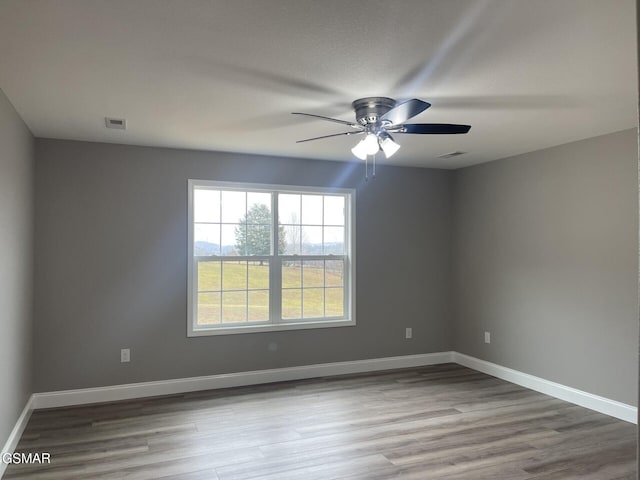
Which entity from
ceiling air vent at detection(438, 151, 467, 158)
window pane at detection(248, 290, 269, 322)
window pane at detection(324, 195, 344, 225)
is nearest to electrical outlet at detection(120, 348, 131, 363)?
window pane at detection(248, 290, 269, 322)

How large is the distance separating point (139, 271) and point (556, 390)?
4162mm

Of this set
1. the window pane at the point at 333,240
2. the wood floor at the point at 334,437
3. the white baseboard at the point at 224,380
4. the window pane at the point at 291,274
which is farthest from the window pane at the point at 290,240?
the wood floor at the point at 334,437

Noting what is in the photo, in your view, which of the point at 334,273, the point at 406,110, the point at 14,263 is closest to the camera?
the point at 406,110

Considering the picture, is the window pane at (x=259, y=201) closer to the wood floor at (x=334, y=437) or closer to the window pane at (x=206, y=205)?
the window pane at (x=206, y=205)

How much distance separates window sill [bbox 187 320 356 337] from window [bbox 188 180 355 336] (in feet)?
0.03

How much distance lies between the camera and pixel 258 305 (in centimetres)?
476

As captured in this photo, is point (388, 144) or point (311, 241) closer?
point (388, 144)

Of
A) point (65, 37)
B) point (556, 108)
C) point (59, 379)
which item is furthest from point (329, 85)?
point (59, 379)

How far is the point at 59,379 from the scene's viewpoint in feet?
13.0

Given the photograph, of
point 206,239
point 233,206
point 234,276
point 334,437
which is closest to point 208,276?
point 234,276

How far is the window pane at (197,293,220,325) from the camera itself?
455cm

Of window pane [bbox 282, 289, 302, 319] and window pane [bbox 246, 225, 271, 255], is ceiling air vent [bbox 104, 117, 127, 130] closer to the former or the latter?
window pane [bbox 246, 225, 271, 255]

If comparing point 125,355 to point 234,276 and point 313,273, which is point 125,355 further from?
point 313,273

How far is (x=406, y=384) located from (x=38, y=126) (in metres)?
4.13
